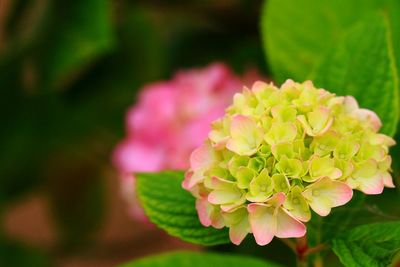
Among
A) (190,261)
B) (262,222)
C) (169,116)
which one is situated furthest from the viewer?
(169,116)

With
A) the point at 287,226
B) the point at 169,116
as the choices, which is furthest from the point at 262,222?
the point at 169,116

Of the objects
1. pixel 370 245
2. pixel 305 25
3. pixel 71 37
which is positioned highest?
pixel 71 37

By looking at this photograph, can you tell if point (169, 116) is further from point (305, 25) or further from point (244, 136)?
point (244, 136)

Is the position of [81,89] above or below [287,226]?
above

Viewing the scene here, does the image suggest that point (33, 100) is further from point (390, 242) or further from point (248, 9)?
point (390, 242)

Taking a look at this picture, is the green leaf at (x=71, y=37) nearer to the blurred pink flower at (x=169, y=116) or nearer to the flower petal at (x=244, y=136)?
the blurred pink flower at (x=169, y=116)

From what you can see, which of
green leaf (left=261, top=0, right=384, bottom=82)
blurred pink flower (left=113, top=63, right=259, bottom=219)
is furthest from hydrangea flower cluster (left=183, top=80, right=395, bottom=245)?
blurred pink flower (left=113, top=63, right=259, bottom=219)

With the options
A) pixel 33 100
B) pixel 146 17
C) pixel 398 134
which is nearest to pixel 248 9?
pixel 146 17
